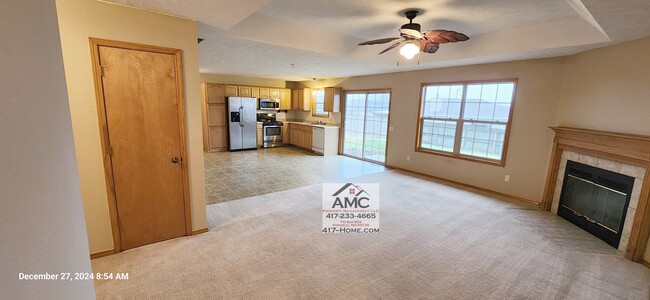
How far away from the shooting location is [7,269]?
0.60 metres

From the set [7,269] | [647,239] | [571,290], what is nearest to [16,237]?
[7,269]

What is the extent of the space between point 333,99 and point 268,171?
2.98 m

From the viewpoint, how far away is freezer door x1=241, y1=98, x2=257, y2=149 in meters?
7.96

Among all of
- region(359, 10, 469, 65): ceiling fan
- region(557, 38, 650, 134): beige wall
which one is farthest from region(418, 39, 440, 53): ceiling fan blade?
region(557, 38, 650, 134): beige wall

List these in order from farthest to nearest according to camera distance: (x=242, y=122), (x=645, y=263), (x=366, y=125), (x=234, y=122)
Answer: (x=242, y=122)
(x=234, y=122)
(x=366, y=125)
(x=645, y=263)

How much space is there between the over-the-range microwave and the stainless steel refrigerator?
37cm

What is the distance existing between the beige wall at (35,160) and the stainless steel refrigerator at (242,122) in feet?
22.9

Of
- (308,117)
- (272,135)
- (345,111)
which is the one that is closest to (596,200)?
(345,111)

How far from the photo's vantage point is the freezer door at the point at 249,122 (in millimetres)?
7965

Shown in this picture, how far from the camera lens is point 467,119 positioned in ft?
16.8

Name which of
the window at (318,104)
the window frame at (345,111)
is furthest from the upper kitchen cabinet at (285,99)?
the window frame at (345,111)

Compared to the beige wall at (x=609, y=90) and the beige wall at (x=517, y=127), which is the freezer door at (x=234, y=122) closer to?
the beige wall at (x=517, y=127)

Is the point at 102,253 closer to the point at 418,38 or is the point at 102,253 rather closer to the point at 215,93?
the point at 418,38
